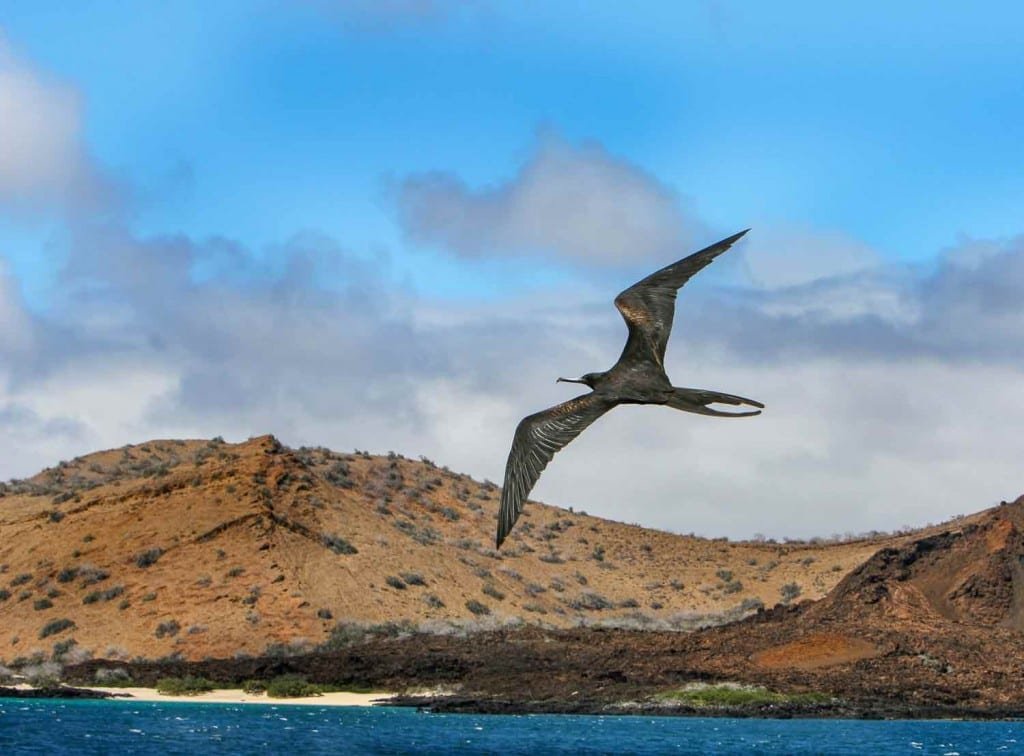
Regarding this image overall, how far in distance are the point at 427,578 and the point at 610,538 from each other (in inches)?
886

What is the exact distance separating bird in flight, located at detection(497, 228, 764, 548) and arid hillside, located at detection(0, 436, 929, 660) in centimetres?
4440

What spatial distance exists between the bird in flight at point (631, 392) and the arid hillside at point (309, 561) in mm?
44400

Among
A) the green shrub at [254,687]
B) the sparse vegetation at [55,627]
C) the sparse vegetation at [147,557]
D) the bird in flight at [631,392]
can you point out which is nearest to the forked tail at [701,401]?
the bird in flight at [631,392]

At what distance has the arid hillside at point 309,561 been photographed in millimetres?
60656

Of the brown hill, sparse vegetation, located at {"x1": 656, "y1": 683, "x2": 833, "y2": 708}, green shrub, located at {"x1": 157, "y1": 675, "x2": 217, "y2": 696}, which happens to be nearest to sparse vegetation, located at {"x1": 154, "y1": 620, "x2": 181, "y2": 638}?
the brown hill

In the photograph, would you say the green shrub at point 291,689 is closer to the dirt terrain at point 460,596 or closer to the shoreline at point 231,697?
the shoreline at point 231,697

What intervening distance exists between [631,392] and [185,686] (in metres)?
37.1

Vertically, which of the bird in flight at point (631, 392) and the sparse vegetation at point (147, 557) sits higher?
the sparse vegetation at point (147, 557)

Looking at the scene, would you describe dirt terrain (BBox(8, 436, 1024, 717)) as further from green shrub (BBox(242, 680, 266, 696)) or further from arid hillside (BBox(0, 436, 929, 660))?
green shrub (BBox(242, 680, 266, 696))

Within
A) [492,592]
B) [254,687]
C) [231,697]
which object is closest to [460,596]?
[492,592]

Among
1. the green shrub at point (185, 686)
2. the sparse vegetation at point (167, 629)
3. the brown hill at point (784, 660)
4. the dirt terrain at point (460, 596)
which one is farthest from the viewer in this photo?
the sparse vegetation at point (167, 629)

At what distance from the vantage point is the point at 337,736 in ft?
121

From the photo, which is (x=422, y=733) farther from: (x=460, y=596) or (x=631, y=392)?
(x=460, y=596)

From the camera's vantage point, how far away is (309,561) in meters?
66.5
